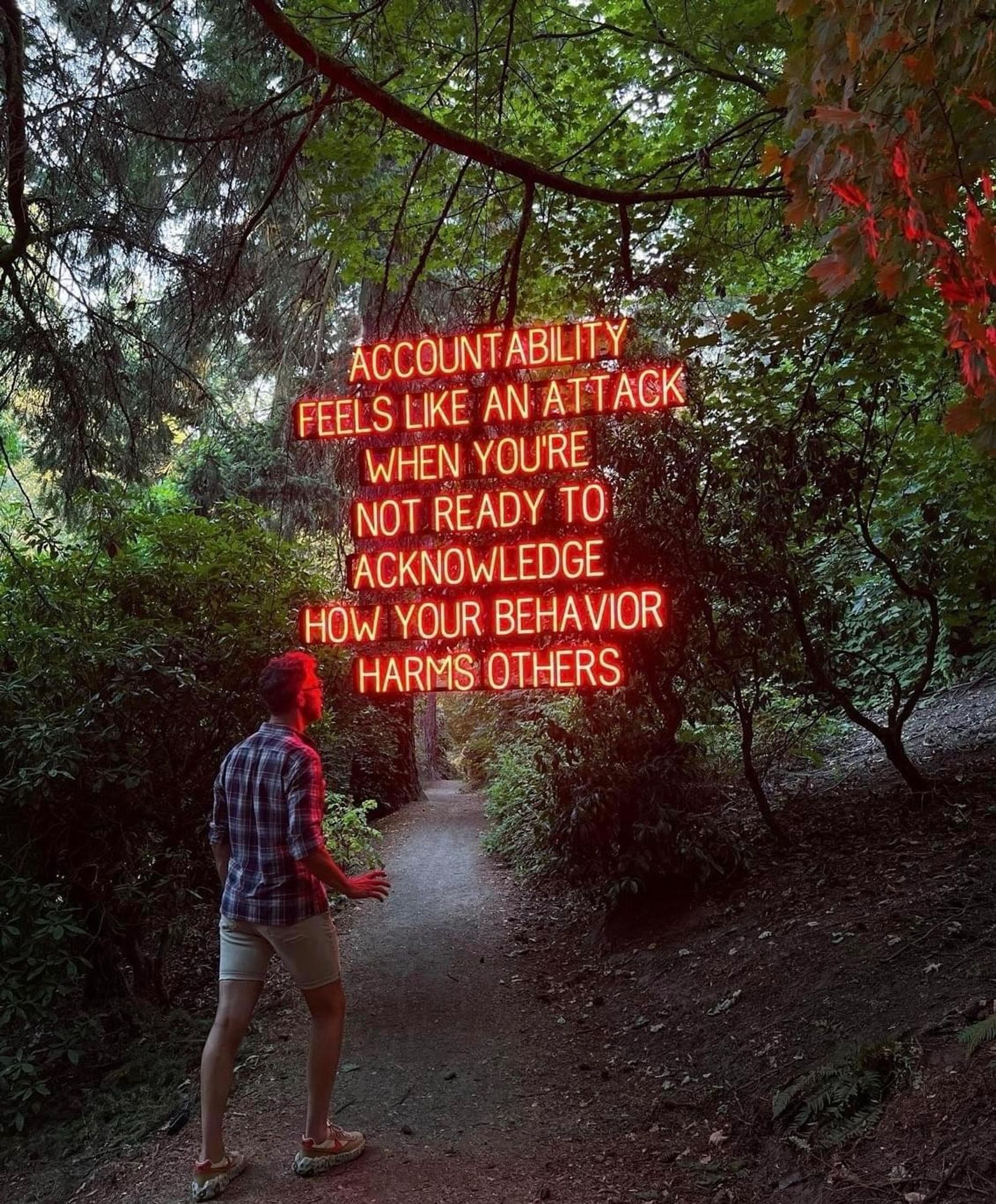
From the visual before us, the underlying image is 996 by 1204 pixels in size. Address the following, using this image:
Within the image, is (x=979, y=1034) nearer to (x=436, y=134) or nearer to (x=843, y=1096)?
(x=843, y=1096)

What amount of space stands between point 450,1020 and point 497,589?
8.70 ft

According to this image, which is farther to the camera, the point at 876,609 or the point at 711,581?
the point at 876,609

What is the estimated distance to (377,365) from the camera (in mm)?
5871

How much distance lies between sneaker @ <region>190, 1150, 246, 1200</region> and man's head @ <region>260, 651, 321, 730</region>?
165cm

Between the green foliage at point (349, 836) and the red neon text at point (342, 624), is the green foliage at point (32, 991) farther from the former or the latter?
the green foliage at point (349, 836)

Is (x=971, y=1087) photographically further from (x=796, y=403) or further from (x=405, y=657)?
(x=796, y=403)

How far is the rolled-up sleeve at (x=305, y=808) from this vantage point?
3.30 meters

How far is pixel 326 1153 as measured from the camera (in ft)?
11.3

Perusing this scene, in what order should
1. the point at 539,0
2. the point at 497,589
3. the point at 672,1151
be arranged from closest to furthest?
the point at 672,1151, the point at 497,589, the point at 539,0

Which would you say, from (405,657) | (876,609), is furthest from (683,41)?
(876,609)

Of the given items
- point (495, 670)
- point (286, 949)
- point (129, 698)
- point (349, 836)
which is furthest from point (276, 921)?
point (349, 836)

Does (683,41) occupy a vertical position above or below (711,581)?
above

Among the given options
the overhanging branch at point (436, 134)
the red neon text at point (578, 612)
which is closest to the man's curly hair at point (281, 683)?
the red neon text at point (578, 612)

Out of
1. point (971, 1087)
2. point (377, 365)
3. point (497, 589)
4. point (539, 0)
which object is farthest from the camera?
point (539, 0)
